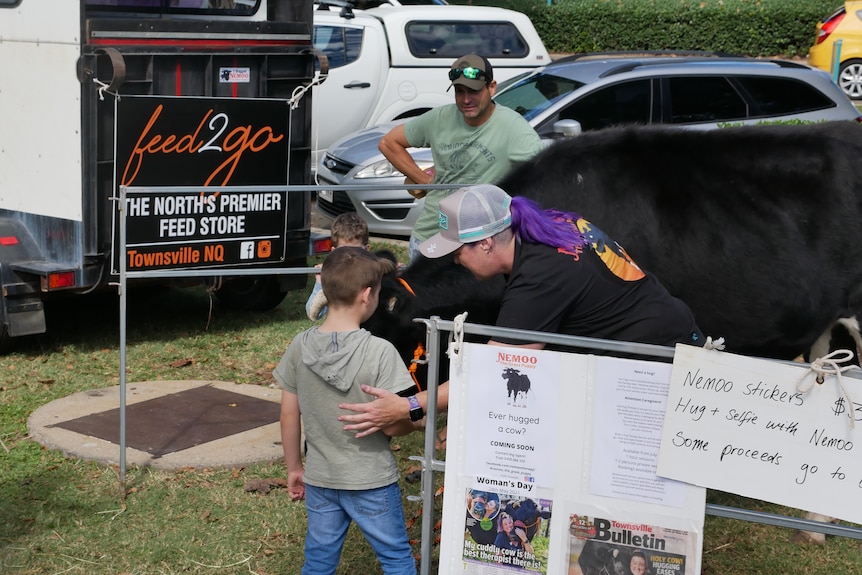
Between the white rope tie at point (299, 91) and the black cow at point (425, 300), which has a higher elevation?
the white rope tie at point (299, 91)

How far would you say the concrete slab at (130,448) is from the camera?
558 cm

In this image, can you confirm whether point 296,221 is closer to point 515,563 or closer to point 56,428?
point 56,428

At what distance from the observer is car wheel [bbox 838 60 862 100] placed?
20047 mm

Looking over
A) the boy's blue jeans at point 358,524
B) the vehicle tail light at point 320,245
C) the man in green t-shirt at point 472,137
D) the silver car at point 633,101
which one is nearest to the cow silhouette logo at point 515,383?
the boy's blue jeans at point 358,524

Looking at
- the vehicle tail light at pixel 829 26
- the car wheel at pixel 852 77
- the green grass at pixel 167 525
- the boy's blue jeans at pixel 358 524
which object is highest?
the vehicle tail light at pixel 829 26

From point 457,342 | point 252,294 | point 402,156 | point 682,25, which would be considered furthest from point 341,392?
point 682,25

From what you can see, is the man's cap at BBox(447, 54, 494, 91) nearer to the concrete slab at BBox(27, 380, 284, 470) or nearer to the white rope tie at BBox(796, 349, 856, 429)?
the concrete slab at BBox(27, 380, 284, 470)

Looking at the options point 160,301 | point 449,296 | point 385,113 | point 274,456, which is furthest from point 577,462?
point 385,113

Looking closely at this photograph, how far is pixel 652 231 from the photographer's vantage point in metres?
5.02

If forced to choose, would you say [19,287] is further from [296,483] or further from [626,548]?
[626,548]

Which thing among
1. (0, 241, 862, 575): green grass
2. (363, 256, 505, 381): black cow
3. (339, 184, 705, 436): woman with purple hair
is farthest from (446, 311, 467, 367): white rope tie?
(0, 241, 862, 575): green grass

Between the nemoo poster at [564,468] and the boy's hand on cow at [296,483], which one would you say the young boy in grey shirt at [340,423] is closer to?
the boy's hand on cow at [296,483]

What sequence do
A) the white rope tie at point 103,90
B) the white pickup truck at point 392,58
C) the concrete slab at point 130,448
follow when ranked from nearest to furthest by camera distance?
the concrete slab at point 130,448, the white rope tie at point 103,90, the white pickup truck at point 392,58

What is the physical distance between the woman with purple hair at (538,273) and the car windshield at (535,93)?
6.56 meters
